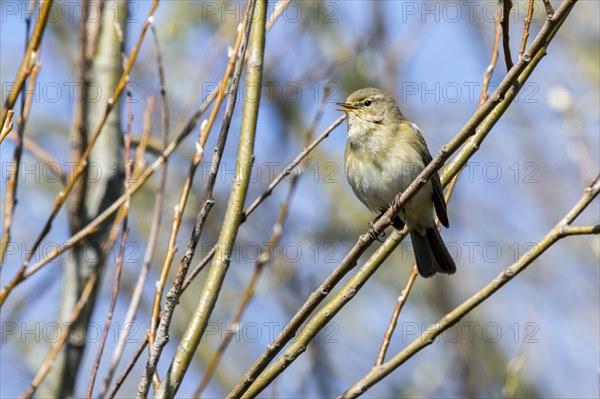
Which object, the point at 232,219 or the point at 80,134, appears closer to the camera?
the point at 232,219

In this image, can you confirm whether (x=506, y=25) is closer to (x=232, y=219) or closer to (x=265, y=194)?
(x=265, y=194)

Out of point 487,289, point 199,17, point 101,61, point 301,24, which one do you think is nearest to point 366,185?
point 101,61

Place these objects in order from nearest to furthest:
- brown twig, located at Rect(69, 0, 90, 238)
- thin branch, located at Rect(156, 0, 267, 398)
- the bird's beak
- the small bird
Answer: thin branch, located at Rect(156, 0, 267, 398)
brown twig, located at Rect(69, 0, 90, 238)
the small bird
the bird's beak

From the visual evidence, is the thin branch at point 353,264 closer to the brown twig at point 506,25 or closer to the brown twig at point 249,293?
the brown twig at point 506,25

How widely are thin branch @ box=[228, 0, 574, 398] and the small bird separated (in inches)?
69.6

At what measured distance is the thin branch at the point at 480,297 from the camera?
2479 mm

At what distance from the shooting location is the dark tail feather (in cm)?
467

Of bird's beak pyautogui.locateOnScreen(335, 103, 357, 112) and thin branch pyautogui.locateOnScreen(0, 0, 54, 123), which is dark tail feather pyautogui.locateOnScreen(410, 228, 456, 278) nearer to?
bird's beak pyautogui.locateOnScreen(335, 103, 357, 112)

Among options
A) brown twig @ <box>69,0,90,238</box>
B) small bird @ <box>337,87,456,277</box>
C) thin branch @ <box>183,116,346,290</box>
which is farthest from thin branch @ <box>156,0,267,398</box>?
small bird @ <box>337,87,456,277</box>

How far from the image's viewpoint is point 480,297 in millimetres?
2555

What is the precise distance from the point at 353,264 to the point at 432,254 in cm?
232

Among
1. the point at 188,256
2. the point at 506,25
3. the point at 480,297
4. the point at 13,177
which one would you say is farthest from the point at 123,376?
the point at 506,25

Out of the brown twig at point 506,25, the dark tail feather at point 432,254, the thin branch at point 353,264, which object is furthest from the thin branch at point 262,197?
the dark tail feather at point 432,254

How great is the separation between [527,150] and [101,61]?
6574mm
